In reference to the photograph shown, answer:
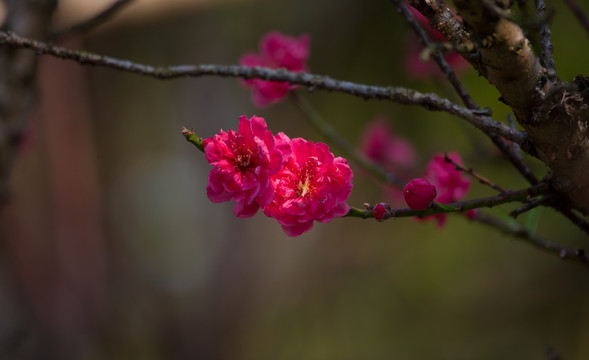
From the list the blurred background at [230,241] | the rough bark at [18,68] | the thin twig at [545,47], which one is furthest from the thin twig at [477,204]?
the blurred background at [230,241]

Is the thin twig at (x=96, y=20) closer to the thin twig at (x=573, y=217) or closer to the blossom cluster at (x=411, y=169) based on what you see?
the blossom cluster at (x=411, y=169)

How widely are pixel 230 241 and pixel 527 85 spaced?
8.54 feet

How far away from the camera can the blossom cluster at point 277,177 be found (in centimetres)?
57

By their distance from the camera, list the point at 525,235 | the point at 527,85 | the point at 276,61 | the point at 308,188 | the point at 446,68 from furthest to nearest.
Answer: the point at 276,61, the point at 525,235, the point at 446,68, the point at 308,188, the point at 527,85

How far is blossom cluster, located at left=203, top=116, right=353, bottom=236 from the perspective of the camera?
571 mm

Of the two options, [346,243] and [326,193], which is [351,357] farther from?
[326,193]

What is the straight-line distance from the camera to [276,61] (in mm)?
914

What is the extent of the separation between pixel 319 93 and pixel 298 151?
2790 millimetres

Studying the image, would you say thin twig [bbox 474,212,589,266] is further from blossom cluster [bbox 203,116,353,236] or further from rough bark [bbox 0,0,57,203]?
rough bark [bbox 0,0,57,203]

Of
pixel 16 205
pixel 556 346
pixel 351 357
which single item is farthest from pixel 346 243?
pixel 16 205

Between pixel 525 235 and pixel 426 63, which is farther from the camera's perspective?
pixel 426 63

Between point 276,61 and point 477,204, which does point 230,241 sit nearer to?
point 276,61

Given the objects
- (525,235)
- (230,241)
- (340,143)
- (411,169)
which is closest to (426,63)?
(411,169)

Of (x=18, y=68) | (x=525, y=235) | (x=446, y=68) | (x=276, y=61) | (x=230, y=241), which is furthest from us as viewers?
(x=230, y=241)
